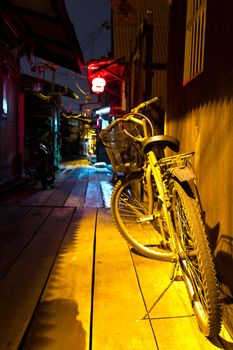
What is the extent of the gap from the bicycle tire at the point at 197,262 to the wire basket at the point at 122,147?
1.21 m

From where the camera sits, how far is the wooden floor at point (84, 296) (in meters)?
2.13

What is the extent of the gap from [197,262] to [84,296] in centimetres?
107

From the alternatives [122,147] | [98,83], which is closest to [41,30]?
[98,83]

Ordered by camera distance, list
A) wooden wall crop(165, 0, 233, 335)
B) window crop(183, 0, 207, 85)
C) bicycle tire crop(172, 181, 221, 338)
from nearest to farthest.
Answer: bicycle tire crop(172, 181, 221, 338) → wooden wall crop(165, 0, 233, 335) → window crop(183, 0, 207, 85)

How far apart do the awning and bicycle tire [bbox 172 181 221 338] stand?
206 inches

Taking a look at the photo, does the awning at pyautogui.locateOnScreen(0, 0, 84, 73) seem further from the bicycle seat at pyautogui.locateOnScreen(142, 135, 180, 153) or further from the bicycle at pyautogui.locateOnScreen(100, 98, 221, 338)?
the bicycle seat at pyautogui.locateOnScreen(142, 135, 180, 153)

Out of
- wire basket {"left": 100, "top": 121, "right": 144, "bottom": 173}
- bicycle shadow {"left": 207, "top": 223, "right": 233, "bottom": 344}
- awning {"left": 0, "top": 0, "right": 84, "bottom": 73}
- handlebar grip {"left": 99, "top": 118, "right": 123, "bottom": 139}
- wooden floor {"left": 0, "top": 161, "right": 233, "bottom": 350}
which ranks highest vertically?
awning {"left": 0, "top": 0, "right": 84, "bottom": 73}

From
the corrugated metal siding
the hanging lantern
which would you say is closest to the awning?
the hanging lantern

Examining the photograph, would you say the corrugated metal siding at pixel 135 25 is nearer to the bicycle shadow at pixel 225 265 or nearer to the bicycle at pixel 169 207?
the bicycle at pixel 169 207

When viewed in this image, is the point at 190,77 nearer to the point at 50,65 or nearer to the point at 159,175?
the point at 159,175

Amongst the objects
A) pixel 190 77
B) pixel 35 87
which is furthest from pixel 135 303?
pixel 35 87

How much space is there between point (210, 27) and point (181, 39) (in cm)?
A: 132

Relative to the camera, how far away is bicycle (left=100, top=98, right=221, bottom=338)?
2.01m

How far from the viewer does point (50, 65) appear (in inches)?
570
